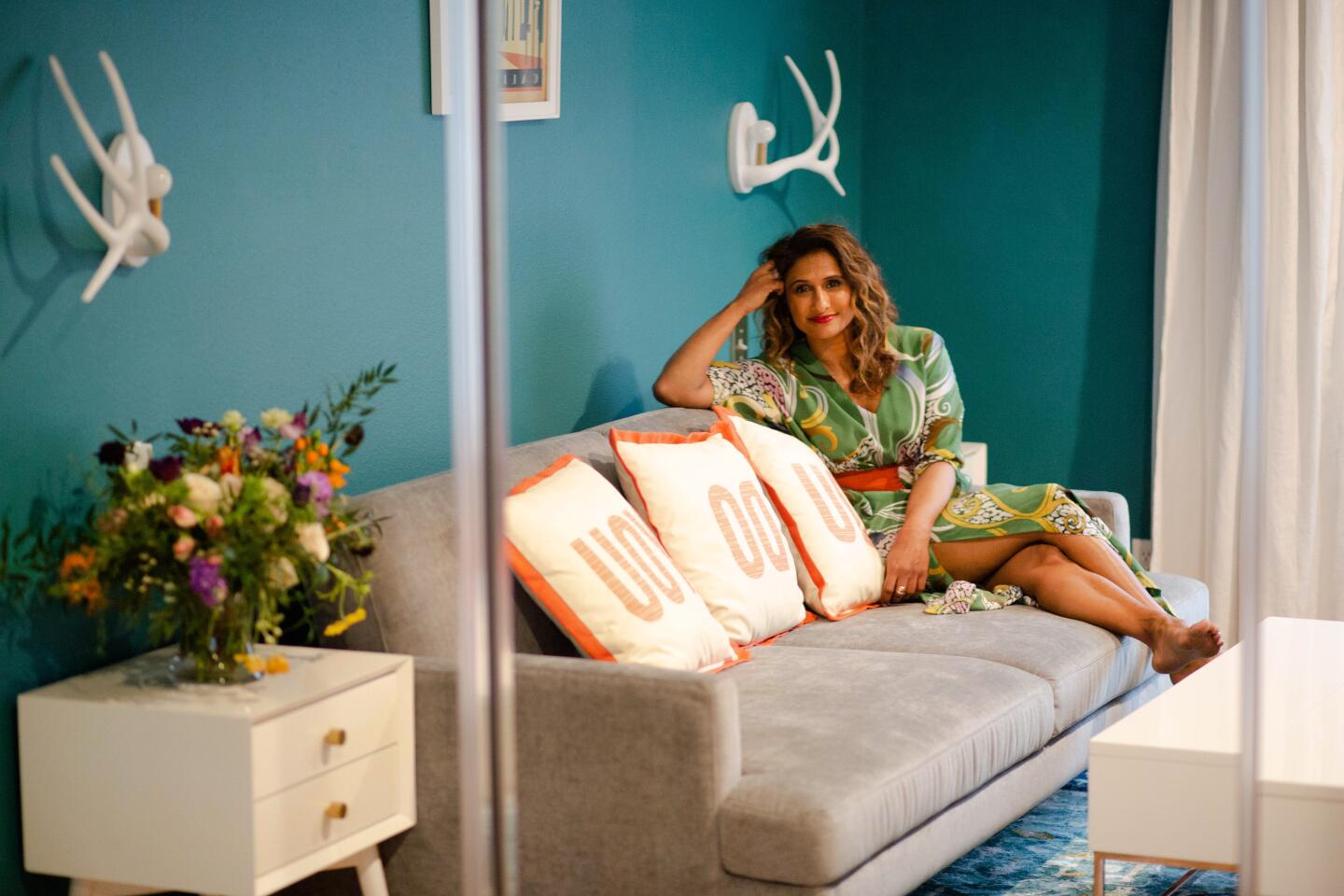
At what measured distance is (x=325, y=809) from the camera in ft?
6.37

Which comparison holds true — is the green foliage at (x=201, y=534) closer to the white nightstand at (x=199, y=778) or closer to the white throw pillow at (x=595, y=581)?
the white nightstand at (x=199, y=778)

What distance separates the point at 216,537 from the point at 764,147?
2.23 meters

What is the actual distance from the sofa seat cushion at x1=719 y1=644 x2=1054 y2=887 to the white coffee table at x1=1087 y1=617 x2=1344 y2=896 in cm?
21

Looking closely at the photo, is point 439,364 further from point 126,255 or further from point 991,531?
point 991,531

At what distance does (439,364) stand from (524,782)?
933mm

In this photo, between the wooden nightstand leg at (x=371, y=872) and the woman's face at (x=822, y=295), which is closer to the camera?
the wooden nightstand leg at (x=371, y=872)

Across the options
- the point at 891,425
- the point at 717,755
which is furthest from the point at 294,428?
the point at 891,425

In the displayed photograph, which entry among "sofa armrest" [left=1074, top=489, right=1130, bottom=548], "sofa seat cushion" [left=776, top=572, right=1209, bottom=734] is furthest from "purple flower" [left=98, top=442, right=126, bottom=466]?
"sofa armrest" [left=1074, top=489, right=1130, bottom=548]

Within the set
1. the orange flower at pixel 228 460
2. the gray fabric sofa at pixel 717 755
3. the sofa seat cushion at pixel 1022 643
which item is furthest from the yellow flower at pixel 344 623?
the sofa seat cushion at pixel 1022 643

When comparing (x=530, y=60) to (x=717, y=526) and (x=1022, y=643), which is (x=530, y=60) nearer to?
(x=717, y=526)

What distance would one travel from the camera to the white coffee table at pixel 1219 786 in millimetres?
1962

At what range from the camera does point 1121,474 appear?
4172 millimetres

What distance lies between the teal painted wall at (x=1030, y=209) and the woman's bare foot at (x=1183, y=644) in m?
1.34

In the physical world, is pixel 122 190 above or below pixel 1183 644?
above
